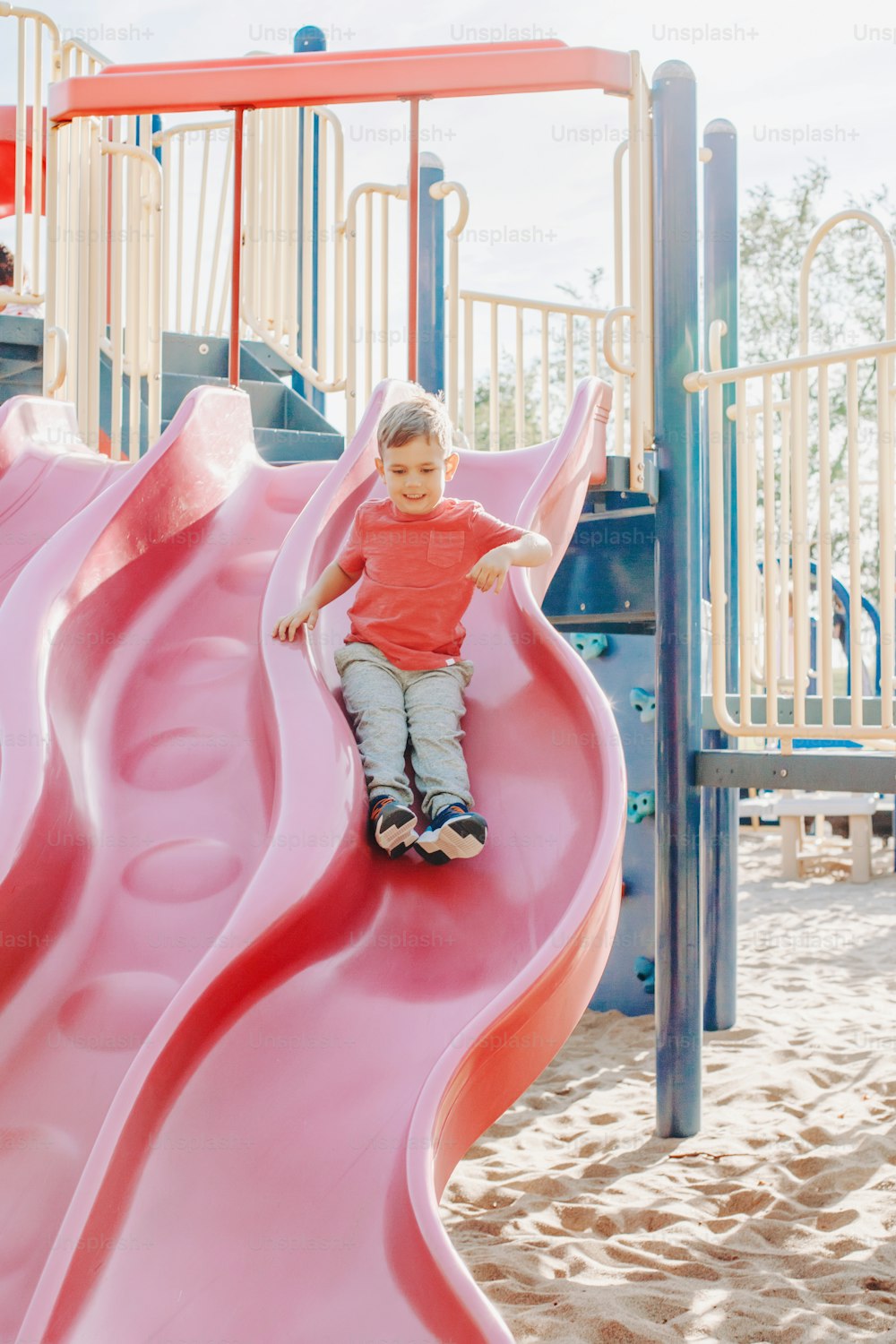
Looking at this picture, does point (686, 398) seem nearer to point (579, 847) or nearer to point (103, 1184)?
point (579, 847)

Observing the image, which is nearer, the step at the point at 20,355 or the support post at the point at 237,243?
the support post at the point at 237,243

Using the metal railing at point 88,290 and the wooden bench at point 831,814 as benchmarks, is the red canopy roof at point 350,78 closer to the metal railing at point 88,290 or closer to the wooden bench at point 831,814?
the metal railing at point 88,290

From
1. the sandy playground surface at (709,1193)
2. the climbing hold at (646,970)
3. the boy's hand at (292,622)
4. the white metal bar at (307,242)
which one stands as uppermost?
the white metal bar at (307,242)

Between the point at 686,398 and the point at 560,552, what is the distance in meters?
0.89

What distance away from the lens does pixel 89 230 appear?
477 centimetres

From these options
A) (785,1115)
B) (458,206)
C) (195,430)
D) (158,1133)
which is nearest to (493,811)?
(158,1133)

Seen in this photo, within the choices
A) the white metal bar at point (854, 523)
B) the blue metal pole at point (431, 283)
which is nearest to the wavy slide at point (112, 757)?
the white metal bar at point (854, 523)

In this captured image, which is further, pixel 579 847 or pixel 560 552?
pixel 560 552

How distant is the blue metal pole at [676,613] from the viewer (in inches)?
163

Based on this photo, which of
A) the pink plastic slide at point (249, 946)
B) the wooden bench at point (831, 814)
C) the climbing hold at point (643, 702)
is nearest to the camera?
the pink plastic slide at point (249, 946)

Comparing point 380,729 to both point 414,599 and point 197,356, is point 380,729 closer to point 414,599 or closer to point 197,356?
point 414,599

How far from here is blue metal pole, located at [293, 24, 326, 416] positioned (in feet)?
22.5

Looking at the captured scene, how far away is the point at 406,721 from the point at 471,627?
0.49 meters

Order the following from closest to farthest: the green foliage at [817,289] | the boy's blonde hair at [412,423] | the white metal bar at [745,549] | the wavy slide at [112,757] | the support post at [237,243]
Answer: the wavy slide at [112,757]
the boy's blonde hair at [412,423]
the white metal bar at [745,549]
the support post at [237,243]
the green foliage at [817,289]
